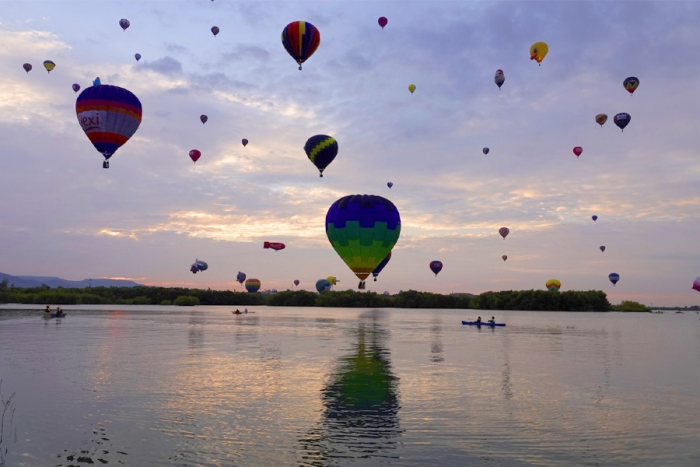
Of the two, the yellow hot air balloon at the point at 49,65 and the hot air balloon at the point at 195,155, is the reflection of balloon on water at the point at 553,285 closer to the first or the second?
the hot air balloon at the point at 195,155

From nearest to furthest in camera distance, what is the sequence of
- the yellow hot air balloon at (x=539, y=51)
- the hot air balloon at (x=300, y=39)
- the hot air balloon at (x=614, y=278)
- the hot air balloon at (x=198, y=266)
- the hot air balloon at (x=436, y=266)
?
the hot air balloon at (x=300, y=39), the yellow hot air balloon at (x=539, y=51), the hot air balloon at (x=436, y=266), the hot air balloon at (x=614, y=278), the hot air balloon at (x=198, y=266)

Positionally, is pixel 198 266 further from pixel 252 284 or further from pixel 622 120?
pixel 622 120

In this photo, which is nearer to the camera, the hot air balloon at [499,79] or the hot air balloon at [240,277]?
the hot air balloon at [499,79]

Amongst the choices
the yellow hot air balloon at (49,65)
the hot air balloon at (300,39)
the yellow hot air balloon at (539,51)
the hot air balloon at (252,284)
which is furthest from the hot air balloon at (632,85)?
the hot air balloon at (252,284)

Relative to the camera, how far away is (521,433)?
18.8 metres

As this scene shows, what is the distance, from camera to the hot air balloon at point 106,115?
155 ft

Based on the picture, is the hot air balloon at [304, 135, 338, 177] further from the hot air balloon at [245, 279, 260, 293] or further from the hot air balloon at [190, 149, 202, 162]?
the hot air balloon at [245, 279, 260, 293]

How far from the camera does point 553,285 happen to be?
180m

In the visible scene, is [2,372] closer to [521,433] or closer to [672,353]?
[521,433]

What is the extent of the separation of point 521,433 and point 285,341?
1474 inches

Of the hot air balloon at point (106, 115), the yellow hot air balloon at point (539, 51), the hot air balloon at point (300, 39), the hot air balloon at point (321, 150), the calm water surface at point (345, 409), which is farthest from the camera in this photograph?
the yellow hot air balloon at point (539, 51)

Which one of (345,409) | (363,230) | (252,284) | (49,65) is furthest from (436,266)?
(252,284)

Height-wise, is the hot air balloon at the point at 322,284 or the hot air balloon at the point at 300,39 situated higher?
the hot air balloon at the point at 300,39

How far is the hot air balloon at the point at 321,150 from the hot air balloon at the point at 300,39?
31.7ft
